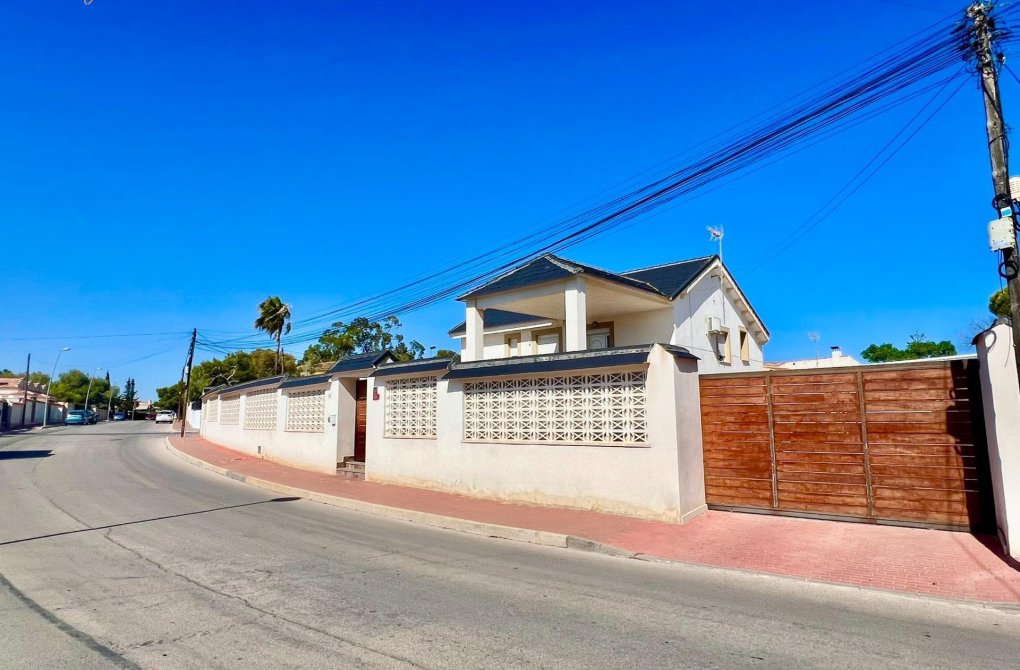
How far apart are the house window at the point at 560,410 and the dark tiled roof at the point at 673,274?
6.02 meters

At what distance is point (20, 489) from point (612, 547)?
13185 millimetres

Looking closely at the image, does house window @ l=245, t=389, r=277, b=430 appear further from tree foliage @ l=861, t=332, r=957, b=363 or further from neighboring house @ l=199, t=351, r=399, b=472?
tree foliage @ l=861, t=332, r=957, b=363

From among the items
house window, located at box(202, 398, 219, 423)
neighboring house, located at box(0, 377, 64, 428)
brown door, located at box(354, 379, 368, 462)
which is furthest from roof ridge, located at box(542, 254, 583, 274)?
neighboring house, located at box(0, 377, 64, 428)

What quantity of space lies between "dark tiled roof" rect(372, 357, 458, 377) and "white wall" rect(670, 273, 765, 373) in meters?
6.60

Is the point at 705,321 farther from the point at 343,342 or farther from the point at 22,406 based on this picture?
the point at 22,406

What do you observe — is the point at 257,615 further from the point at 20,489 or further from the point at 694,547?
the point at 20,489

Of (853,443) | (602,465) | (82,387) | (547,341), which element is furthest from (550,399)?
(82,387)

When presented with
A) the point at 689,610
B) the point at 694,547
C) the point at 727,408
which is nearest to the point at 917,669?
the point at 689,610

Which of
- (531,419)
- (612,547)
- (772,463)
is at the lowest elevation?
(612,547)

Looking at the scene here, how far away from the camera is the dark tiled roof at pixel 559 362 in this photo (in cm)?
952

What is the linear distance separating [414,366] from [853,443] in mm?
8886

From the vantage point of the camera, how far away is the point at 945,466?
7902mm

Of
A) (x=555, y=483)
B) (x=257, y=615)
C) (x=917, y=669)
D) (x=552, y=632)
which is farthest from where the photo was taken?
(x=555, y=483)

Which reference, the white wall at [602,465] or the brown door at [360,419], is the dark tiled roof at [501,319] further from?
the white wall at [602,465]
